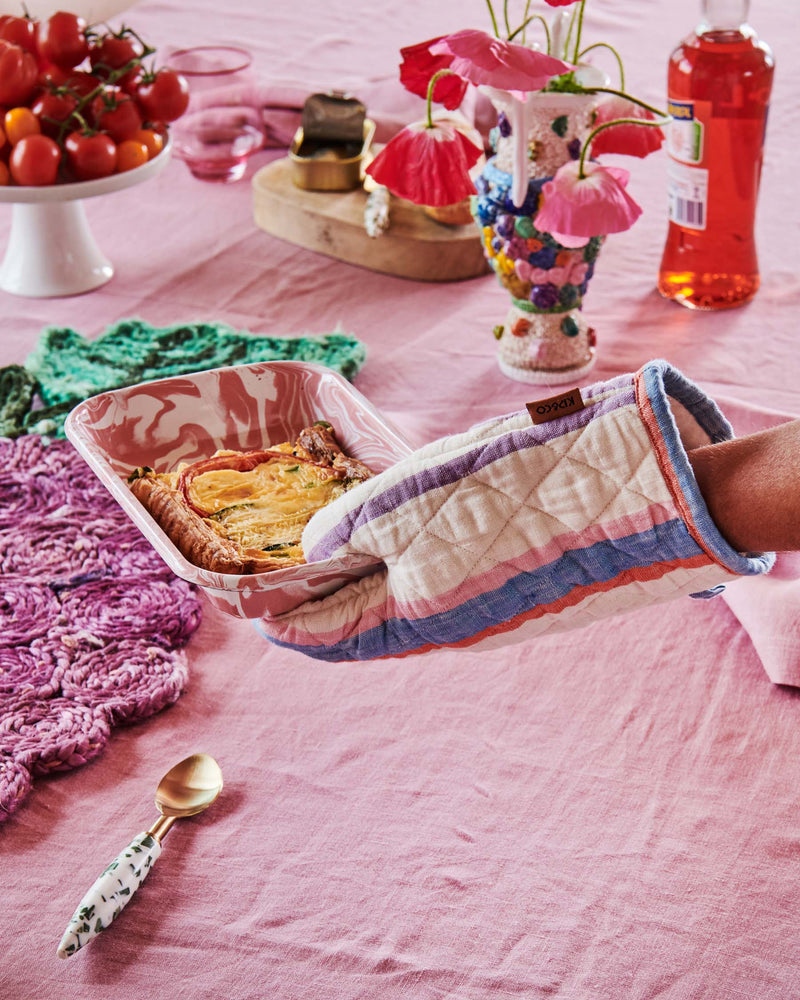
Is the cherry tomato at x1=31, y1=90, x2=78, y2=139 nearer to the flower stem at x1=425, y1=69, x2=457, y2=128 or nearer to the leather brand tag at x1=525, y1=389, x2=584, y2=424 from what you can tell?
the flower stem at x1=425, y1=69, x2=457, y2=128

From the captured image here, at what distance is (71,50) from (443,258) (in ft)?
1.55

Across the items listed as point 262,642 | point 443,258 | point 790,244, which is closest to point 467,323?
point 443,258

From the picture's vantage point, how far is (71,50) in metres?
1.26

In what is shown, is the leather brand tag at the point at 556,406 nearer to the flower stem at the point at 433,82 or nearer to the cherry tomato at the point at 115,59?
the flower stem at the point at 433,82

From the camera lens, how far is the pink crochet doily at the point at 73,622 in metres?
0.74

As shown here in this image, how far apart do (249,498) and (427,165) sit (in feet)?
1.21

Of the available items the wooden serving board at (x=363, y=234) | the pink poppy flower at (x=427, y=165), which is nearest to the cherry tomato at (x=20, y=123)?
the wooden serving board at (x=363, y=234)

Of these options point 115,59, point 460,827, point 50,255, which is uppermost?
point 115,59

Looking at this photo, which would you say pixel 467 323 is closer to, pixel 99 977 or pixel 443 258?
pixel 443 258

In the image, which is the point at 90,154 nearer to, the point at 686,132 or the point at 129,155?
the point at 129,155

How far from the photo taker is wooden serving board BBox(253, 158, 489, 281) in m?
1.37

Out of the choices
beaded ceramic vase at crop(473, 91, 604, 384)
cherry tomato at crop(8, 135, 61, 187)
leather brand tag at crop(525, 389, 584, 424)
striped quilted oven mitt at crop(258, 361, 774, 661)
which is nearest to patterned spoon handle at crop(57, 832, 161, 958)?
striped quilted oven mitt at crop(258, 361, 774, 661)

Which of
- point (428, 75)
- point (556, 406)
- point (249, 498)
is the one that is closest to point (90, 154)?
point (428, 75)

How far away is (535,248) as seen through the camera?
109cm
